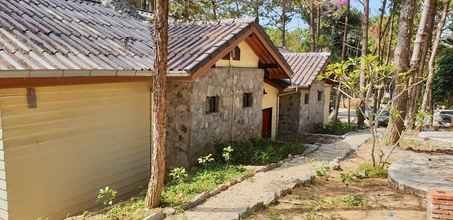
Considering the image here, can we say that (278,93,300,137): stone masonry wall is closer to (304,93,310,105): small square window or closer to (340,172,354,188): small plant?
(304,93,310,105): small square window

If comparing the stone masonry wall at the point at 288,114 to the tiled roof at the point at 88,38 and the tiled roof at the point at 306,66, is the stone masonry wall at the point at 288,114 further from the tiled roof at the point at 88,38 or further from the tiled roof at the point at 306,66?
the tiled roof at the point at 88,38

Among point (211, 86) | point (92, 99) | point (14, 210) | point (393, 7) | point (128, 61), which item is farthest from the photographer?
point (393, 7)

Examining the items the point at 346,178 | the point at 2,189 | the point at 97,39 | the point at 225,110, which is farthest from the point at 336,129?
the point at 2,189

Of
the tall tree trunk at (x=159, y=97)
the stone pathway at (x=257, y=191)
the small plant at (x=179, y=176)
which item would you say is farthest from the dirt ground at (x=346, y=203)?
the small plant at (x=179, y=176)

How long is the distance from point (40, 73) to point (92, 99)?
1.88 metres

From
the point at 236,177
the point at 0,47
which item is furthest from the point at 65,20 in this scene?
the point at 236,177

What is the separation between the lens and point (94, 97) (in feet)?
25.2

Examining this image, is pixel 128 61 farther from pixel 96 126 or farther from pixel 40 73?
pixel 40 73

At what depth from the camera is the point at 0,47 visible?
6094 millimetres

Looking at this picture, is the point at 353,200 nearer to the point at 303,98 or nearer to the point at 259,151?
the point at 259,151

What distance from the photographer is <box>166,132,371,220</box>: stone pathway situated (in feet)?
20.8

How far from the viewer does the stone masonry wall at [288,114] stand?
17.8 meters

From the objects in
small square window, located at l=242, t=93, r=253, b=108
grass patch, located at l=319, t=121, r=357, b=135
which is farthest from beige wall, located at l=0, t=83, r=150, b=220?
grass patch, located at l=319, t=121, r=357, b=135

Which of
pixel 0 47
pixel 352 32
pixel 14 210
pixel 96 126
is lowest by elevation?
pixel 14 210
